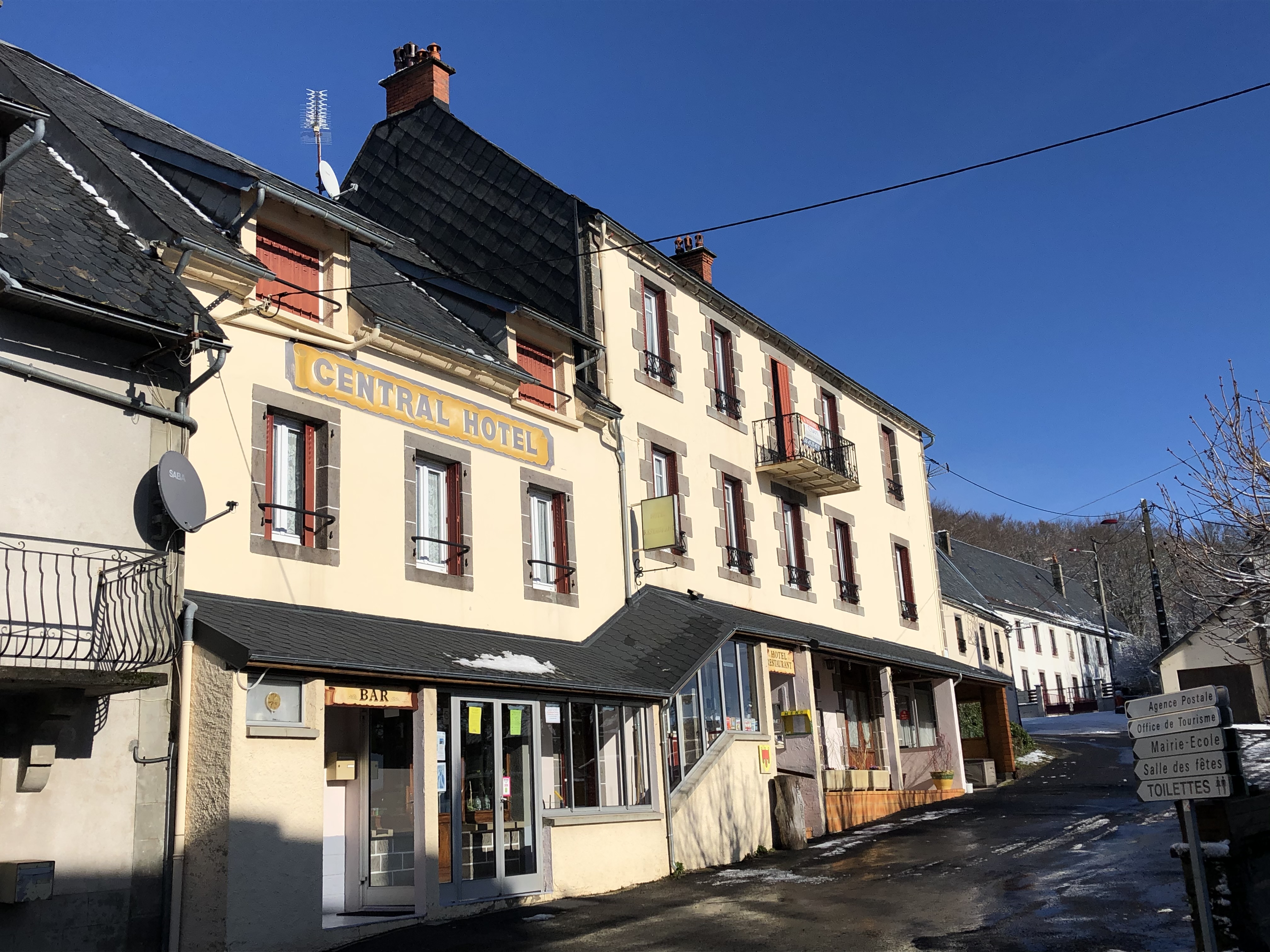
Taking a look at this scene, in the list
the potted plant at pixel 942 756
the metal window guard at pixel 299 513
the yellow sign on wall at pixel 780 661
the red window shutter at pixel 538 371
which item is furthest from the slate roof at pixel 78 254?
the potted plant at pixel 942 756

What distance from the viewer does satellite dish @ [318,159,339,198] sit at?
1897cm

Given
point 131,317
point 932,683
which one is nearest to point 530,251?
point 131,317

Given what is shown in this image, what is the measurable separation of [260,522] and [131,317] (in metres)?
2.57

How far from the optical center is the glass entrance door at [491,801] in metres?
12.3

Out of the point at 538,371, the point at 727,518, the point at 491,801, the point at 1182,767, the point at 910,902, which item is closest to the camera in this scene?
the point at 1182,767

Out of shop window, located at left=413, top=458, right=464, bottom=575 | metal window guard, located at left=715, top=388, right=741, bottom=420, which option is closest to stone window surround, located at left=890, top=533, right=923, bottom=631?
metal window guard, located at left=715, top=388, right=741, bottom=420

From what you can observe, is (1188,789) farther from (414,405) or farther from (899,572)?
(899,572)

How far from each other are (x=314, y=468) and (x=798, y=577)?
1189 cm

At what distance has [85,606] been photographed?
31.2 feet

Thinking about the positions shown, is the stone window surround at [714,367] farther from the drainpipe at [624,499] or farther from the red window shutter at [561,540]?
the red window shutter at [561,540]

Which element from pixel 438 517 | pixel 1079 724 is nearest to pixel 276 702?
pixel 438 517

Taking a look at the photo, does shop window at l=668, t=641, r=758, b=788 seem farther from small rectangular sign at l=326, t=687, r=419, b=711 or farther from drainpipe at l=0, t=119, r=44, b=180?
drainpipe at l=0, t=119, r=44, b=180

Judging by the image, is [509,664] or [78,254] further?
[509,664]

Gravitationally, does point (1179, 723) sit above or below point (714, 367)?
below
